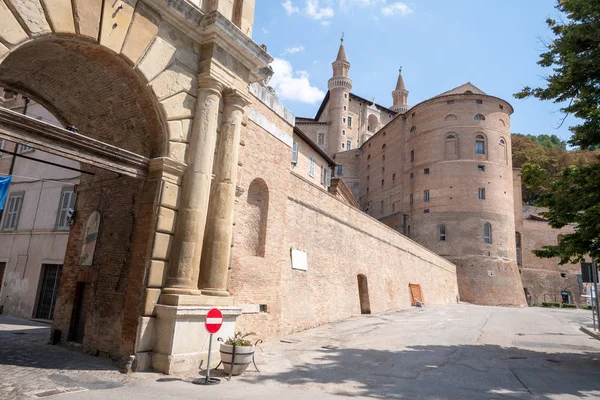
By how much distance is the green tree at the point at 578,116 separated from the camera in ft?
31.1

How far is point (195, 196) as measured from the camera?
8438mm

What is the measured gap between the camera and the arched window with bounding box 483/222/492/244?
154 ft

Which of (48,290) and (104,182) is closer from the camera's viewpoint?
(104,182)

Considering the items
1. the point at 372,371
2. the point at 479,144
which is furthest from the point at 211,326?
the point at 479,144

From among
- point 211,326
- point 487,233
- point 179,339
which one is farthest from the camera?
point 487,233

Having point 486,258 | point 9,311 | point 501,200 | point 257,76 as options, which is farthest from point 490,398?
Result: point 501,200

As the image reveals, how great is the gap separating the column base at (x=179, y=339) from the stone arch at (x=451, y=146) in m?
45.8

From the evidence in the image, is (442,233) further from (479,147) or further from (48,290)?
(48,290)

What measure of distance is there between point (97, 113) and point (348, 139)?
65.5 meters

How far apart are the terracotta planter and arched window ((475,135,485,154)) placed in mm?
46936

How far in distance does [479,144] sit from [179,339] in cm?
4827

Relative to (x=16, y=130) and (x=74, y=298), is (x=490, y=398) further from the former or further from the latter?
(x=74, y=298)

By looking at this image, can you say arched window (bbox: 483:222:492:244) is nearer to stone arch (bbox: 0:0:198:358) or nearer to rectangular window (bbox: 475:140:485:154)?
rectangular window (bbox: 475:140:485:154)

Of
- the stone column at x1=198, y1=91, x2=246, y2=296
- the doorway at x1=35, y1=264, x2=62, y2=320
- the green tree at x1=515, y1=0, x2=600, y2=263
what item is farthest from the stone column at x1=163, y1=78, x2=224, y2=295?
the doorway at x1=35, y1=264, x2=62, y2=320
